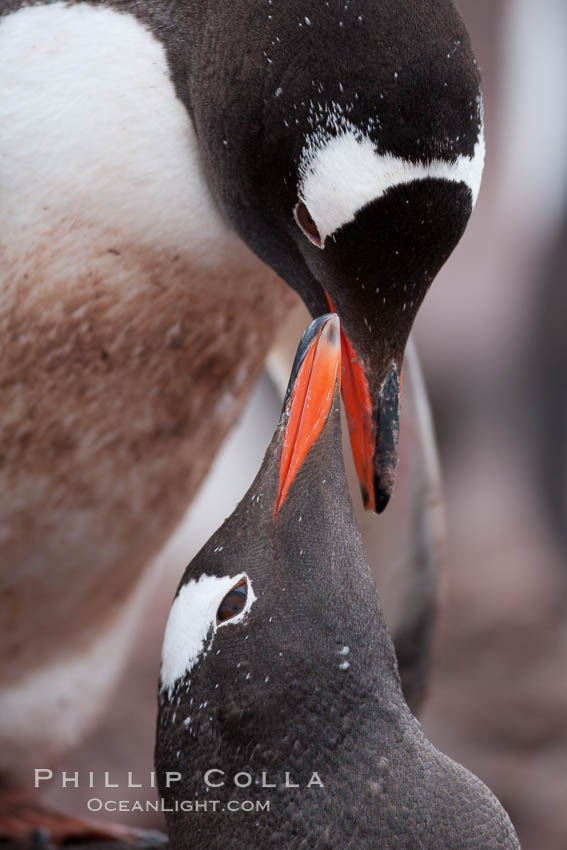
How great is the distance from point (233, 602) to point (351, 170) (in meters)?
0.32

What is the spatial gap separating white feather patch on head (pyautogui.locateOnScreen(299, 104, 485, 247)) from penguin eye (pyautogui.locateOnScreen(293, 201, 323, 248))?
3 cm

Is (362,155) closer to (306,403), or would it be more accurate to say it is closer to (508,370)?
(306,403)

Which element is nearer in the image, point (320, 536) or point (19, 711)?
point (320, 536)

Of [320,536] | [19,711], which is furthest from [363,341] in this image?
[19,711]

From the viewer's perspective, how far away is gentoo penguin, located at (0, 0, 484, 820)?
869 mm

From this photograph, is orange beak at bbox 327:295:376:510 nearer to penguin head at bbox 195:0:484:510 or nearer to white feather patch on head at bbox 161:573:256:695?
penguin head at bbox 195:0:484:510

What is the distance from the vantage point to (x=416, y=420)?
157cm

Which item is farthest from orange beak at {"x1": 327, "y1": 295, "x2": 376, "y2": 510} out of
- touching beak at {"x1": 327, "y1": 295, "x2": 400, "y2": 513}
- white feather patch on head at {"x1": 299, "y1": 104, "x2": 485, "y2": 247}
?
white feather patch on head at {"x1": 299, "y1": 104, "x2": 485, "y2": 247}

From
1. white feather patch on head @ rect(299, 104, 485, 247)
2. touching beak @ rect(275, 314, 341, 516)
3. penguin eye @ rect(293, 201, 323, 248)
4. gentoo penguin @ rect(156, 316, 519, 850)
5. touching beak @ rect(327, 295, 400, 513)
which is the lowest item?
gentoo penguin @ rect(156, 316, 519, 850)

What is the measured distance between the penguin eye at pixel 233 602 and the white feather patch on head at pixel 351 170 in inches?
10.6

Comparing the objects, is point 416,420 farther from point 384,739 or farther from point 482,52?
point 482,52

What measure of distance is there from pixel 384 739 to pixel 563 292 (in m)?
2.62

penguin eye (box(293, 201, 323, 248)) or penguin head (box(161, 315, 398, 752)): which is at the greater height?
penguin eye (box(293, 201, 323, 248))

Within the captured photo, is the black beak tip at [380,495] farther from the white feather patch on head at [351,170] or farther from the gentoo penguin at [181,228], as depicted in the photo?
the white feather patch on head at [351,170]
